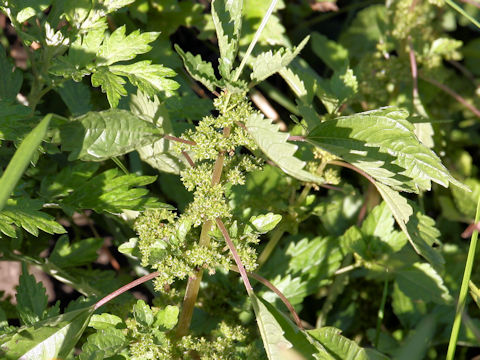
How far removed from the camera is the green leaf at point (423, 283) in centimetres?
172

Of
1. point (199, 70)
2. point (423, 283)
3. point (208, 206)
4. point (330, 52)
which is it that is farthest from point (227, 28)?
point (330, 52)

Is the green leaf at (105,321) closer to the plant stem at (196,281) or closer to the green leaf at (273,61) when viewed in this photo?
the plant stem at (196,281)

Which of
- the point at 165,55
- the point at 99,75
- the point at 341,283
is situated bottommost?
the point at 341,283

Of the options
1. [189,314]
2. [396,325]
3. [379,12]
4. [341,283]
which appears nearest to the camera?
[189,314]

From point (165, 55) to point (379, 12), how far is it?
122cm

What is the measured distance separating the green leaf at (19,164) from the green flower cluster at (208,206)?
322 mm

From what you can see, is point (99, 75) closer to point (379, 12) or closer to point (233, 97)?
point (233, 97)

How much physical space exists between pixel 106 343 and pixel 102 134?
446 millimetres

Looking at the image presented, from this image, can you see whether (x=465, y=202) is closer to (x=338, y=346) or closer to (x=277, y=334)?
(x=338, y=346)

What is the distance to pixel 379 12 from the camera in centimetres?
274

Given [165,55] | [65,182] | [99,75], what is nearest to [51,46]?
[99,75]

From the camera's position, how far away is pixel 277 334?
3.74 feet

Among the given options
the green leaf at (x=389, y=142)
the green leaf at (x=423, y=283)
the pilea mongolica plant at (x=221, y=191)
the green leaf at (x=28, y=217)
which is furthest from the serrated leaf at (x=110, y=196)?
the green leaf at (x=423, y=283)

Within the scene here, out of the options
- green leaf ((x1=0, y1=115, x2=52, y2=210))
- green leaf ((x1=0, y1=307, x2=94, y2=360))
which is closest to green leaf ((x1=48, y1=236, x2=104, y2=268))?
green leaf ((x1=0, y1=307, x2=94, y2=360))
